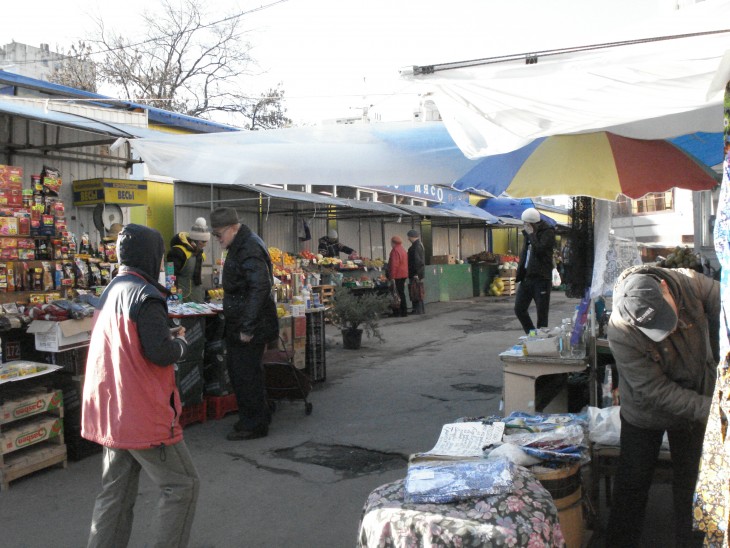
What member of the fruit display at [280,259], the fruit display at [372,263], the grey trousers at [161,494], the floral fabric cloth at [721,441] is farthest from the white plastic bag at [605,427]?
the fruit display at [372,263]

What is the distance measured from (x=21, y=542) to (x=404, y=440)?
10.3ft

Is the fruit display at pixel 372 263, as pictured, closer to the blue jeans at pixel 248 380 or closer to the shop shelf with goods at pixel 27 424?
the blue jeans at pixel 248 380

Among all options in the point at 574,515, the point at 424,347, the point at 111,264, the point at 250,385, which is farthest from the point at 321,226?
the point at 574,515

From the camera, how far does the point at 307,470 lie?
514 cm

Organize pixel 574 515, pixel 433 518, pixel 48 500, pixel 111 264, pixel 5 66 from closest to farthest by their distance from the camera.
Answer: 1. pixel 433 518
2. pixel 574 515
3. pixel 48 500
4. pixel 111 264
5. pixel 5 66

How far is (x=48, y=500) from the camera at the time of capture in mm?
4594

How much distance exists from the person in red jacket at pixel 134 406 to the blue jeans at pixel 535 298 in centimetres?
602

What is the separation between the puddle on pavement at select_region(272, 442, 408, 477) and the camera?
517 centimetres

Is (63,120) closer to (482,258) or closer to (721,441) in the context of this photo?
(721,441)

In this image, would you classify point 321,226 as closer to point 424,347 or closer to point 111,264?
point 424,347

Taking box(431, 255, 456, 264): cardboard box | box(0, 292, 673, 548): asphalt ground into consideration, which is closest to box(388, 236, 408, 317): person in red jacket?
box(431, 255, 456, 264): cardboard box

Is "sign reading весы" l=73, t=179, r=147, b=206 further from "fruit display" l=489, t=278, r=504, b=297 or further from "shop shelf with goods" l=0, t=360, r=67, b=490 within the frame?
"fruit display" l=489, t=278, r=504, b=297

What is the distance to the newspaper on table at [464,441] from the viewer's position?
3.14 m

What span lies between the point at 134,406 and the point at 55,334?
8.92 ft
